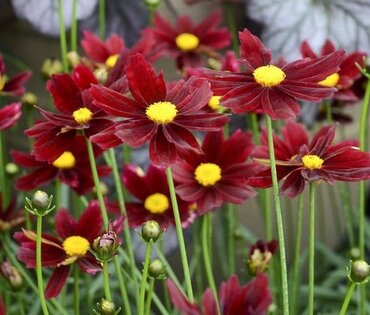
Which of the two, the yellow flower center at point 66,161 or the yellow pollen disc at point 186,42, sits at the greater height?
the yellow pollen disc at point 186,42

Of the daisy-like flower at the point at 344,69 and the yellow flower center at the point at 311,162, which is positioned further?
the daisy-like flower at the point at 344,69

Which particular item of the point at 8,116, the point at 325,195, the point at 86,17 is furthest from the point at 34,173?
the point at 325,195

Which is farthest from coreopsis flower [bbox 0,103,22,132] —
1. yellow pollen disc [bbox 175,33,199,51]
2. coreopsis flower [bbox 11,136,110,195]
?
yellow pollen disc [bbox 175,33,199,51]

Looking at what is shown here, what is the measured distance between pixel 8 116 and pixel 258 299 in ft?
0.75

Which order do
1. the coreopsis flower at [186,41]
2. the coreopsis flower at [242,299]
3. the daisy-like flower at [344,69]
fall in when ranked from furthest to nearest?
the coreopsis flower at [186,41], the daisy-like flower at [344,69], the coreopsis flower at [242,299]

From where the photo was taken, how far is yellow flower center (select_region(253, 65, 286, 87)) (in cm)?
39

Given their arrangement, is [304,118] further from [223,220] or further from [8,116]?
[8,116]

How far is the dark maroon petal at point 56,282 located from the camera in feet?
1.46

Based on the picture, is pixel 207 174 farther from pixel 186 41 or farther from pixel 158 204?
pixel 186 41

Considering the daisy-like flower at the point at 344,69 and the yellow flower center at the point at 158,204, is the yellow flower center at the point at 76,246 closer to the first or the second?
the yellow flower center at the point at 158,204

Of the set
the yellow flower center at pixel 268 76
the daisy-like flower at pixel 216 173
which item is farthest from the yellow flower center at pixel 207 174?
the yellow flower center at pixel 268 76

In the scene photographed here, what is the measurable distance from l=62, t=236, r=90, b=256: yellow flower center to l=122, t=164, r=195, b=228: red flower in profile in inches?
2.3

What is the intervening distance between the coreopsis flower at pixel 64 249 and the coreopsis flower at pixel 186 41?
0.25m

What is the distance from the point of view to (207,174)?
1.61ft
